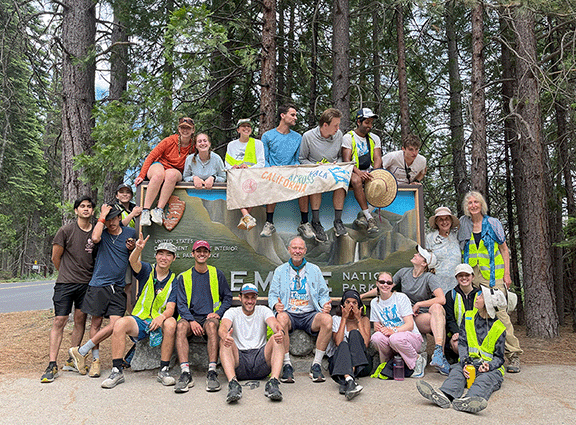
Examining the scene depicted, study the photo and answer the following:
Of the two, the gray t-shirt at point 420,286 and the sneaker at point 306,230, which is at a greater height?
the sneaker at point 306,230

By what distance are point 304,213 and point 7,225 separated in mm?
27016

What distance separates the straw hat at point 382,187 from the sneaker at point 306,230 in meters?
0.96

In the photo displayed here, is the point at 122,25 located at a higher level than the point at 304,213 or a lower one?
higher

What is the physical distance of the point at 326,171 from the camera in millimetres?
6301

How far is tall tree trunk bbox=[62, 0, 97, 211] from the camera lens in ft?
29.0

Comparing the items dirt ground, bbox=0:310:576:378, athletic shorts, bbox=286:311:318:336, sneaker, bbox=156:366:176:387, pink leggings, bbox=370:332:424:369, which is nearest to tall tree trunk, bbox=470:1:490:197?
dirt ground, bbox=0:310:576:378

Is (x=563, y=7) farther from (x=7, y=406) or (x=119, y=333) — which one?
(x=7, y=406)

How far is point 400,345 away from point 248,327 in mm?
1752

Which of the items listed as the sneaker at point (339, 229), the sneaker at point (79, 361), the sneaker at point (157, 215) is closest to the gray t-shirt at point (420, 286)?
the sneaker at point (339, 229)

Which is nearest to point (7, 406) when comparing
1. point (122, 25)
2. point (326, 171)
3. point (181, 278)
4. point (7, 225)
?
point (181, 278)

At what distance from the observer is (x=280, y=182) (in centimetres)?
636

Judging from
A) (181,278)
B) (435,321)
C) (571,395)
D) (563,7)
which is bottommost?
(571,395)

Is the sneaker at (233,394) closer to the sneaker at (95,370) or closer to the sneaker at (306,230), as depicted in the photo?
the sneaker at (95,370)

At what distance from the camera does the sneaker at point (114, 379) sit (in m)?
4.78
